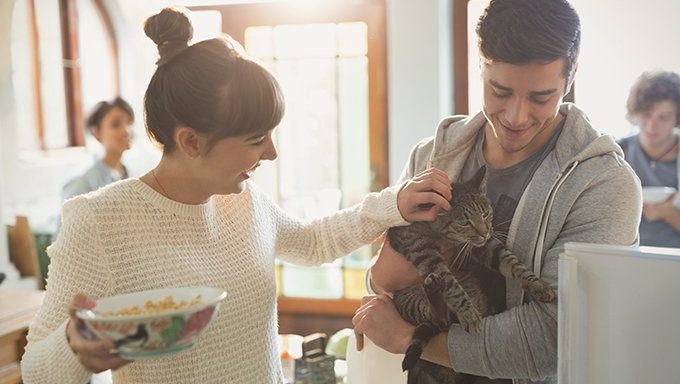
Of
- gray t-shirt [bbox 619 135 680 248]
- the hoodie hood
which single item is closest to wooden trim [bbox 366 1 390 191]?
gray t-shirt [bbox 619 135 680 248]

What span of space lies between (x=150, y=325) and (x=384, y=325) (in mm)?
485

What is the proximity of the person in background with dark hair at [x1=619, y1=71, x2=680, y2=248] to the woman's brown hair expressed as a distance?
226cm

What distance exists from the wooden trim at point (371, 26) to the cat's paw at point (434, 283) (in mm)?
2673

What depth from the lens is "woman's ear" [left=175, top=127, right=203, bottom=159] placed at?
1212 mm

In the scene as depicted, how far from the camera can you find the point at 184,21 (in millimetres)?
1242

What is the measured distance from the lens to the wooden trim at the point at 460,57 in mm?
3717

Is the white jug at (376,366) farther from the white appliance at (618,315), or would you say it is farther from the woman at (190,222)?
the white appliance at (618,315)

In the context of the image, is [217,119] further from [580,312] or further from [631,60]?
[631,60]

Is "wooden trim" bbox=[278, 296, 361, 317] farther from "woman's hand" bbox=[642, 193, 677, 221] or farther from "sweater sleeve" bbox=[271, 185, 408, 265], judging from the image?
"sweater sleeve" bbox=[271, 185, 408, 265]

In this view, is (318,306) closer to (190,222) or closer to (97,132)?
(97,132)

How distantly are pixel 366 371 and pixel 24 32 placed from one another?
335cm

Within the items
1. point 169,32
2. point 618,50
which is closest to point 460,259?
point 169,32

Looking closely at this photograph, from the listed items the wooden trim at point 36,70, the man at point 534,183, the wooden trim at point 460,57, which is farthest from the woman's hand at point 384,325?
the wooden trim at point 36,70

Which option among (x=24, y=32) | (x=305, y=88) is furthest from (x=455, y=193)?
(x=24, y=32)
